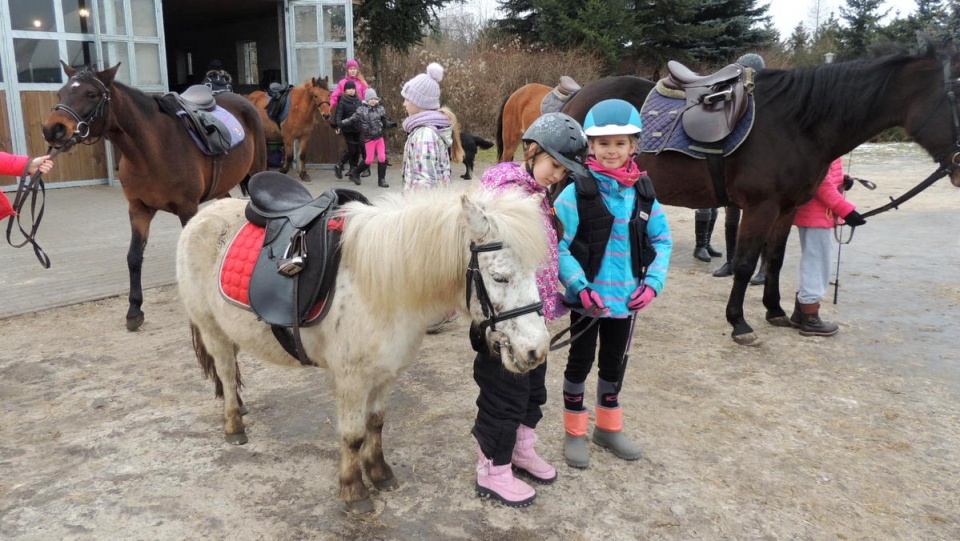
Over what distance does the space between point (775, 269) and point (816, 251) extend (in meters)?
0.31

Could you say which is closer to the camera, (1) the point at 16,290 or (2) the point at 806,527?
(2) the point at 806,527

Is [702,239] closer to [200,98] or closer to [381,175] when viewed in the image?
[200,98]

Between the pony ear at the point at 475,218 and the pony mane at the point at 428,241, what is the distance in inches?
0.4

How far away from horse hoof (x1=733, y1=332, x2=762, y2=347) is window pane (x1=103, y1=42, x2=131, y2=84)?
9810mm

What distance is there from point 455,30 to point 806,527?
130 feet

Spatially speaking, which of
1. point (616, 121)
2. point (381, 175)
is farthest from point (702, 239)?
point (381, 175)

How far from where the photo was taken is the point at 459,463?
2838 millimetres

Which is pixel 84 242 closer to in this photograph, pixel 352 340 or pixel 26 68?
pixel 26 68

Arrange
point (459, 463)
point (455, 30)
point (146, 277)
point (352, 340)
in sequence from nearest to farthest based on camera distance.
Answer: point (352, 340), point (459, 463), point (146, 277), point (455, 30)

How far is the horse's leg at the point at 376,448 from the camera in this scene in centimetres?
252

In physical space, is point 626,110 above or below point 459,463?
above

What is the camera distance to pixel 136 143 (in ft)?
14.9

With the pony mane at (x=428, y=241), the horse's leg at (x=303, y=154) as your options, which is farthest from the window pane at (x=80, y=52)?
the pony mane at (x=428, y=241)

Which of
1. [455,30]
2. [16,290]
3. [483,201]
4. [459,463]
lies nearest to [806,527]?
[459,463]
